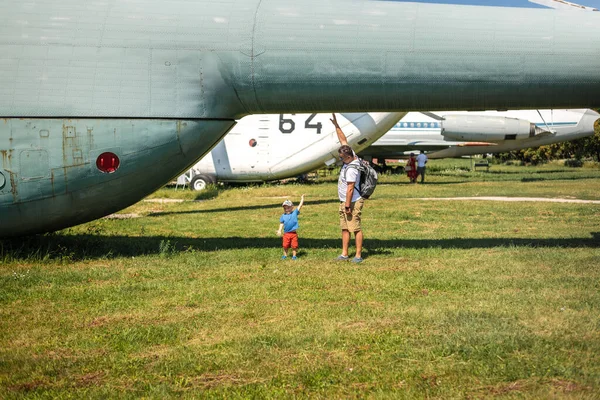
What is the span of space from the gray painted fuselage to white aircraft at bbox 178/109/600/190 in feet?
35.8

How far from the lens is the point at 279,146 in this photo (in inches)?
947

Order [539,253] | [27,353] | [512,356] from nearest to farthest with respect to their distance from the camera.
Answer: [512,356], [27,353], [539,253]

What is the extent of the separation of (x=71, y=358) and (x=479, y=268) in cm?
540

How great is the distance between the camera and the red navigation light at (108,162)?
8883 millimetres

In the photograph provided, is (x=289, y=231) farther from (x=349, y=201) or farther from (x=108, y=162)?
(x=108, y=162)

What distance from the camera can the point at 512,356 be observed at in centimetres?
506

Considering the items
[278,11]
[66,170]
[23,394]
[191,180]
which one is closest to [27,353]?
[23,394]

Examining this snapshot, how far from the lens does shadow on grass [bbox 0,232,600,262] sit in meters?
9.94

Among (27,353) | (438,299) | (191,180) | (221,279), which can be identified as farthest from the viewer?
(191,180)

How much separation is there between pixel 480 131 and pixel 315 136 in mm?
11473

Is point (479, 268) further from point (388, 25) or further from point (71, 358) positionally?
point (71, 358)

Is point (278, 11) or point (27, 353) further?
point (278, 11)

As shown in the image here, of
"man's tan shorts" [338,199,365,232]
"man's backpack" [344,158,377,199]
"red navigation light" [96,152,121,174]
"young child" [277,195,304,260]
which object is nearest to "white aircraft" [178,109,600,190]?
"man's backpack" [344,158,377,199]

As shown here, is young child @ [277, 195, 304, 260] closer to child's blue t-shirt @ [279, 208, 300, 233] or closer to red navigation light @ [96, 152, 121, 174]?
child's blue t-shirt @ [279, 208, 300, 233]
